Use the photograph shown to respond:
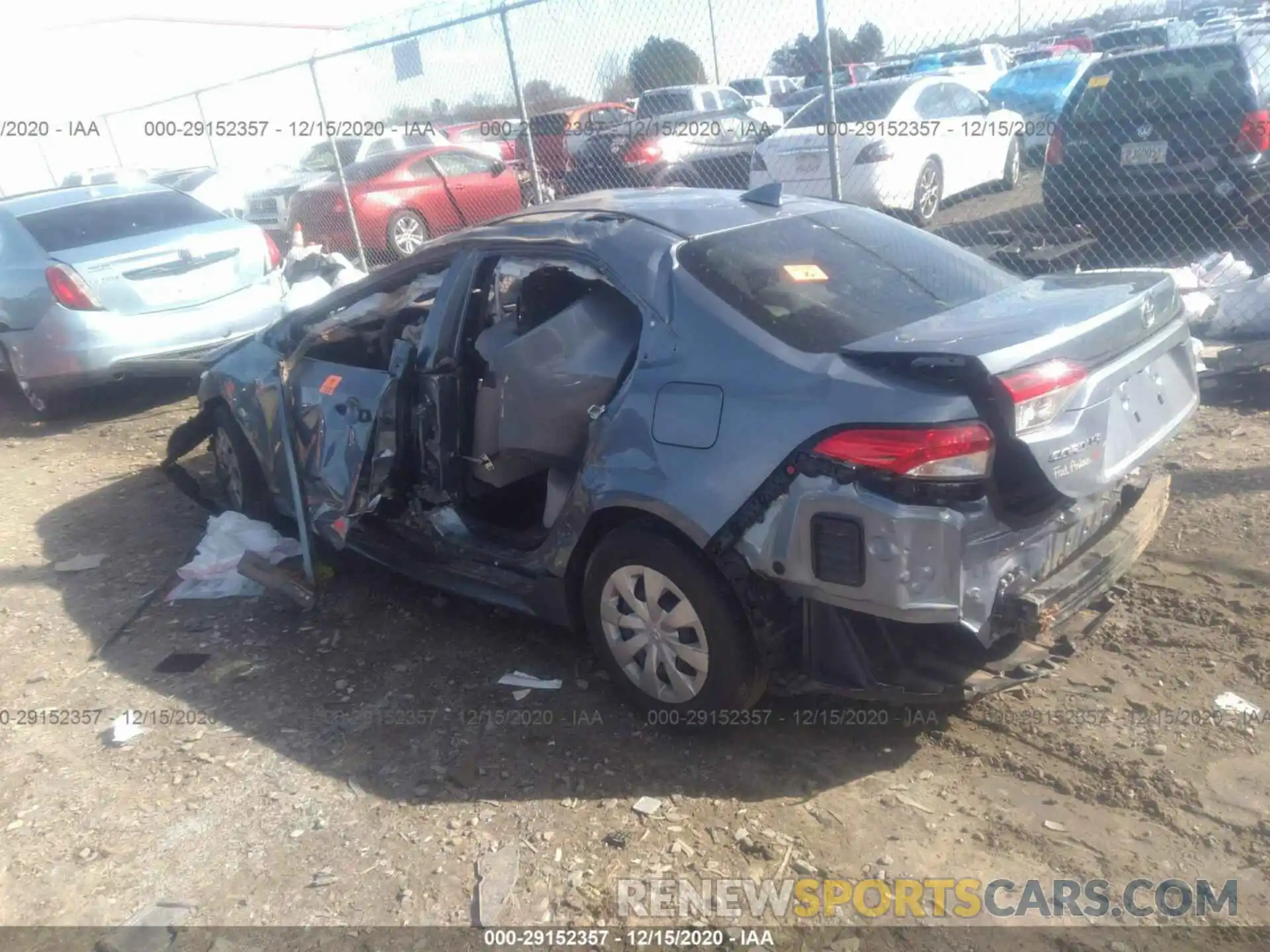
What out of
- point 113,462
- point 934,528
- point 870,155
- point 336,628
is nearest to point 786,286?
point 934,528

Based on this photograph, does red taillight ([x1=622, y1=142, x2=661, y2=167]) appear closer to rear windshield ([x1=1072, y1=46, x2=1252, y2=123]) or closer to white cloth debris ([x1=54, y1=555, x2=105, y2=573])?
rear windshield ([x1=1072, y1=46, x2=1252, y2=123])

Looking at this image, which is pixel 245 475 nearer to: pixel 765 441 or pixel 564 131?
pixel 765 441

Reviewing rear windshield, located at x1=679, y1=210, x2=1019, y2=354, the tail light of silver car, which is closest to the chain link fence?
the tail light of silver car

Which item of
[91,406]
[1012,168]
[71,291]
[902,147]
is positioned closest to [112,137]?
[91,406]

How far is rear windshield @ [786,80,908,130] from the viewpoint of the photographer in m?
10.4

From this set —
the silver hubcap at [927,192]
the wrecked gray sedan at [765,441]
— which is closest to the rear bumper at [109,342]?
the wrecked gray sedan at [765,441]

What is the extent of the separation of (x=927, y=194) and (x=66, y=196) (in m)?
8.01

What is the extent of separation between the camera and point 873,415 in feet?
8.45

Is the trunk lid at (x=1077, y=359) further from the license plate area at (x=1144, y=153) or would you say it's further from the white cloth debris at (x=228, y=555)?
the license plate area at (x=1144, y=153)

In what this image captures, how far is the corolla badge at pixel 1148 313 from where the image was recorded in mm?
3018

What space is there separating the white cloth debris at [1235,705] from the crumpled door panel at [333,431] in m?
3.13

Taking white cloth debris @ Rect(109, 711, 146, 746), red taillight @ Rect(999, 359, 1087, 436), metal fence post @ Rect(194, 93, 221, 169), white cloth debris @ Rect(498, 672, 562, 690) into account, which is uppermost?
metal fence post @ Rect(194, 93, 221, 169)

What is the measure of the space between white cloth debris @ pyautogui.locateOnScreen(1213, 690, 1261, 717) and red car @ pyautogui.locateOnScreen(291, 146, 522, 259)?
959cm

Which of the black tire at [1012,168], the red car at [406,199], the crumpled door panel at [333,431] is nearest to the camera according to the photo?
the crumpled door panel at [333,431]
